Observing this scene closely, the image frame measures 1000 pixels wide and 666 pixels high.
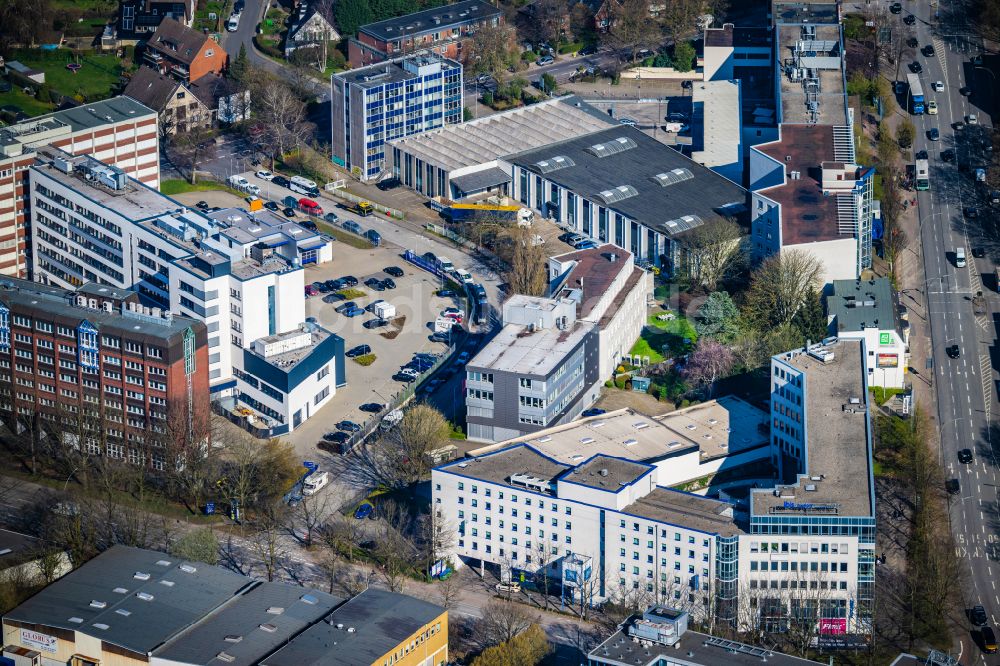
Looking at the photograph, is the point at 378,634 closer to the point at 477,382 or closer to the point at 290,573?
the point at 290,573

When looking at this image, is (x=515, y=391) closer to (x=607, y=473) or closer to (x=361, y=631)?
(x=607, y=473)

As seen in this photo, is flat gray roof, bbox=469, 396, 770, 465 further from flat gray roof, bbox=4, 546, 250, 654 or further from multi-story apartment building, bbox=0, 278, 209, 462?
flat gray roof, bbox=4, 546, 250, 654

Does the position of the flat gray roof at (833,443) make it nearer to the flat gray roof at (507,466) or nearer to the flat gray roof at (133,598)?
the flat gray roof at (507,466)

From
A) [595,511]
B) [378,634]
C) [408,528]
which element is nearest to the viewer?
[378,634]

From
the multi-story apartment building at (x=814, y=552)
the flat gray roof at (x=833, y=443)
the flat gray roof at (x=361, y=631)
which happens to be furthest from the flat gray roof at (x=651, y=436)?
the flat gray roof at (x=361, y=631)

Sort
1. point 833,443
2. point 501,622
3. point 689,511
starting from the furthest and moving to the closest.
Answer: point 833,443 < point 689,511 < point 501,622

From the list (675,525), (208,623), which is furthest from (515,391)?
(208,623)

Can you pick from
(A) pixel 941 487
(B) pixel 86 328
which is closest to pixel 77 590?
(B) pixel 86 328
